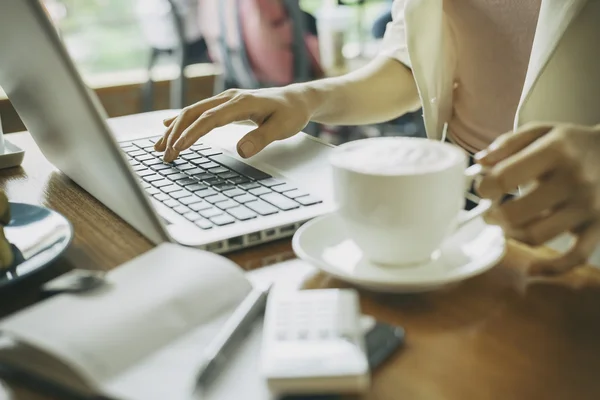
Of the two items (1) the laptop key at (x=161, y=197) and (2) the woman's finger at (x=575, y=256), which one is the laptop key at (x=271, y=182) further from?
(2) the woman's finger at (x=575, y=256)

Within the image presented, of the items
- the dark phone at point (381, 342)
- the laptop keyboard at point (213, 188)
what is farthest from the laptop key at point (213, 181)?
the dark phone at point (381, 342)

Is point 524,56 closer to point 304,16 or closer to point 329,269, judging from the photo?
point 329,269

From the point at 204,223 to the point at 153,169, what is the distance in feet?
0.63

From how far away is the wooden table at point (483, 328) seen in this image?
35 centimetres

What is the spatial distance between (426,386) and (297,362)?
2.9 inches

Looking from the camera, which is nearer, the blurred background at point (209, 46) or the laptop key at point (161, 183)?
the laptop key at point (161, 183)

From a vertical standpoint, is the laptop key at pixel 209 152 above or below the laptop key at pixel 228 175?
below

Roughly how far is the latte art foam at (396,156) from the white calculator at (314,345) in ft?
0.31

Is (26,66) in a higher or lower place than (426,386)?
higher

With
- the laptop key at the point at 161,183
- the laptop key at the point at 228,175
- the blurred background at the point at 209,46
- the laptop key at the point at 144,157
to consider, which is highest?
the laptop key at the point at 161,183

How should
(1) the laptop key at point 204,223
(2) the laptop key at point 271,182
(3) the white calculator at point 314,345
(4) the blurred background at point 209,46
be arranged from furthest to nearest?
(4) the blurred background at point 209,46
(2) the laptop key at point 271,182
(1) the laptop key at point 204,223
(3) the white calculator at point 314,345

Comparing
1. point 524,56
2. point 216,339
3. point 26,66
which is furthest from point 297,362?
point 524,56

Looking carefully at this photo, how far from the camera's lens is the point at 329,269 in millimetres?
452

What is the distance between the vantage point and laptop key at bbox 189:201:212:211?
1.90 ft
